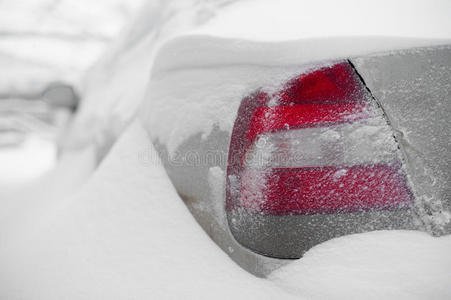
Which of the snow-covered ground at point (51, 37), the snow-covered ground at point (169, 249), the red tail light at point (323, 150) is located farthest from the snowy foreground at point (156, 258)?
the snow-covered ground at point (51, 37)

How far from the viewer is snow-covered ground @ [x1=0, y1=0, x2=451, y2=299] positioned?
0.73m

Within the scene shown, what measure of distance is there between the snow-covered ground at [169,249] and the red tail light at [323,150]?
94mm

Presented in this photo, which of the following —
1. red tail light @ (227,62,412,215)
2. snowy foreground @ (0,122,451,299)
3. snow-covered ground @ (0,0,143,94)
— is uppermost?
red tail light @ (227,62,412,215)

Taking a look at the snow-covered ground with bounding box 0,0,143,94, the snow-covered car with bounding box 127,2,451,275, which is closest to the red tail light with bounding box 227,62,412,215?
the snow-covered car with bounding box 127,2,451,275

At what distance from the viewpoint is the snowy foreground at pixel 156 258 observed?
2.36ft

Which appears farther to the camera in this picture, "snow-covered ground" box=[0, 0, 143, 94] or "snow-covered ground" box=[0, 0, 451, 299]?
"snow-covered ground" box=[0, 0, 143, 94]

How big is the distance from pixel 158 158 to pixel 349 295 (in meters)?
0.75

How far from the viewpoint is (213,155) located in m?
0.87

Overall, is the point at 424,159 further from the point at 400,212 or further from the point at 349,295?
the point at 349,295

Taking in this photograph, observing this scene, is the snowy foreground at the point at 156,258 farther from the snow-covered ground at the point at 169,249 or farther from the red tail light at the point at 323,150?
the red tail light at the point at 323,150

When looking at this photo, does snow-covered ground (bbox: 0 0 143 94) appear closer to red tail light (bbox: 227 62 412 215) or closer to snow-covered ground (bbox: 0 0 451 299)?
snow-covered ground (bbox: 0 0 451 299)

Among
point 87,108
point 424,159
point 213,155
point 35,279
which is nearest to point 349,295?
point 424,159

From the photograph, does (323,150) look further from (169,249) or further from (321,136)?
(169,249)

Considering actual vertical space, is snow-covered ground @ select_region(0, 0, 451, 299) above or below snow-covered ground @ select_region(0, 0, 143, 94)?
above
